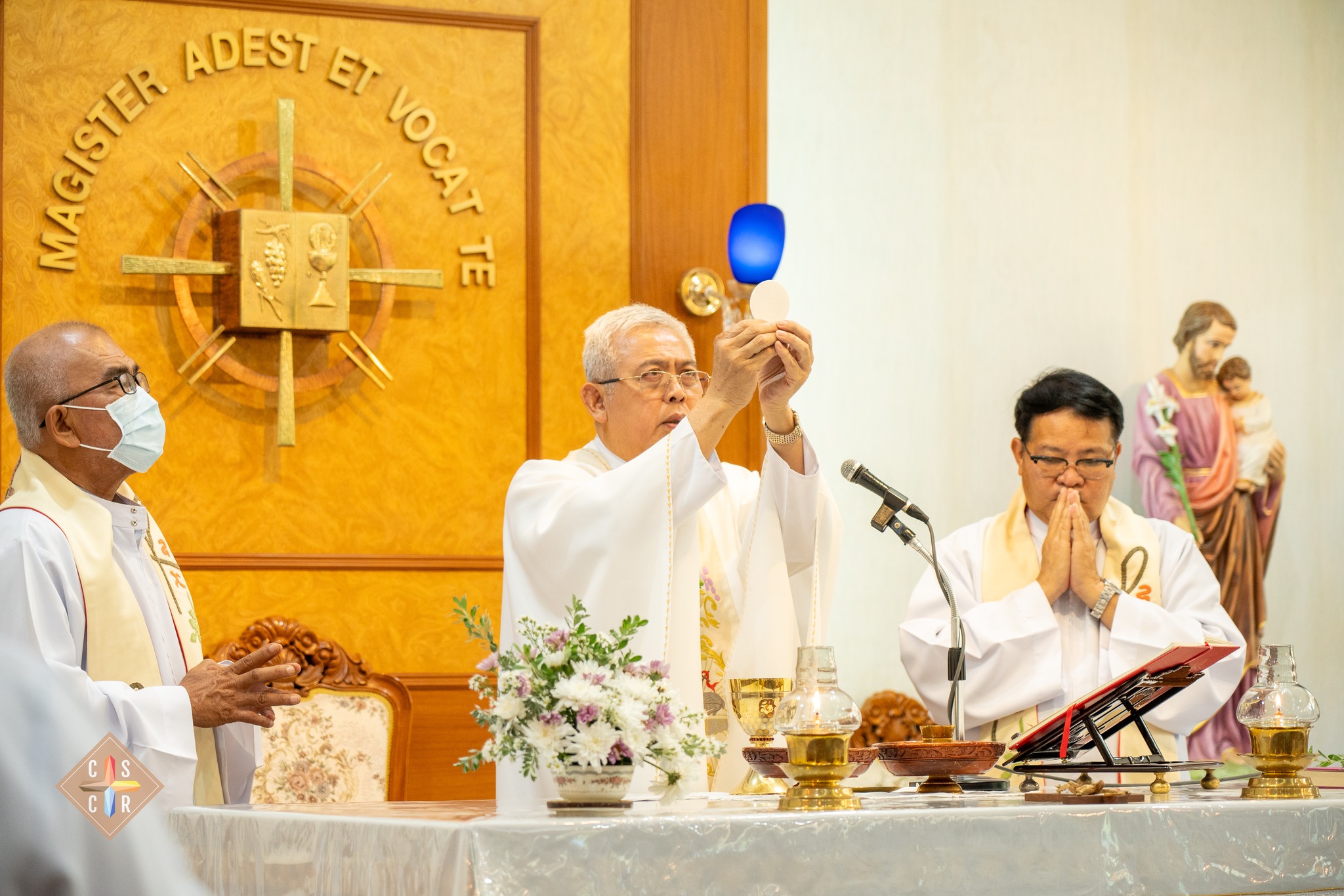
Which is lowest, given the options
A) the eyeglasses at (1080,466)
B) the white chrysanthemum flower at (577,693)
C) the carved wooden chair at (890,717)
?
the carved wooden chair at (890,717)

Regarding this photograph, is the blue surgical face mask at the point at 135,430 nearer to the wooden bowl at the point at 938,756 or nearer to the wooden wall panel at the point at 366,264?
the wooden wall panel at the point at 366,264

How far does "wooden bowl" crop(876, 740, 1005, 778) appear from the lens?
2.93 m

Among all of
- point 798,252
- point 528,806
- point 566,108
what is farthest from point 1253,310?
point 528,806

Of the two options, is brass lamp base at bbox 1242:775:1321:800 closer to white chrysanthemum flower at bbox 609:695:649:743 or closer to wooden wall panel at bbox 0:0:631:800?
white chrysanthemum flower at bbox 609:695:649:743

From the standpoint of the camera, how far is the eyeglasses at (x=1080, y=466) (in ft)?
14.4

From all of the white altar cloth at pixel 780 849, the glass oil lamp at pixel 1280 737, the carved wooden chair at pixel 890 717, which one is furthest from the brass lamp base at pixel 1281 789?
the carved wooden chair at pixel 890 717

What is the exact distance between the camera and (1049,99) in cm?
734

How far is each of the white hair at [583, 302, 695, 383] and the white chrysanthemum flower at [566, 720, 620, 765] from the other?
1.70m

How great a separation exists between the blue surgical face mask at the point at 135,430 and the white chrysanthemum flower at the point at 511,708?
174 centimetres

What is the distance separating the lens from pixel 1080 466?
439cm

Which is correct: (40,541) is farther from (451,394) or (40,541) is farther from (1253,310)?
(1253,310)

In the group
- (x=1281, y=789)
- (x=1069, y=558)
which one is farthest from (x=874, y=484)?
(x=1069, y=558)

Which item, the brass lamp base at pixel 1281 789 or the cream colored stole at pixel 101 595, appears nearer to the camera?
the brass lamp base at pixel 1281 789
